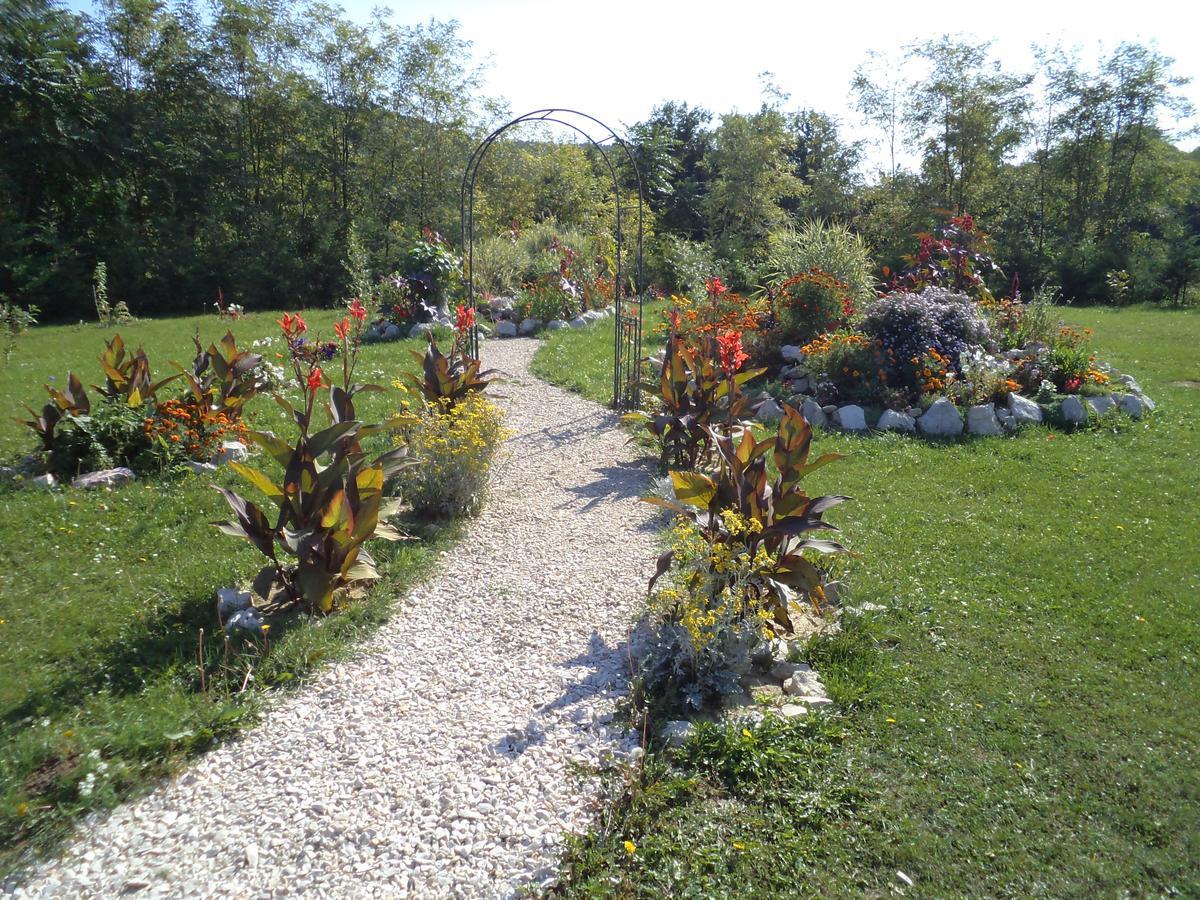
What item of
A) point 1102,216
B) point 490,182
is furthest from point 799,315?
point 1102,216

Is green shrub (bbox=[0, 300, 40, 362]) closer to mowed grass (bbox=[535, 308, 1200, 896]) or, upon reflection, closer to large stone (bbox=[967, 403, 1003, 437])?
mowed grass (bbox=[535, 308, 1200, 896])

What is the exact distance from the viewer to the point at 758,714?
112 inches

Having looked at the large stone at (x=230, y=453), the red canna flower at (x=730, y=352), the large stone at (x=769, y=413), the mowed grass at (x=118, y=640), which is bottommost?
the mowed grass at (x=118, y=640)

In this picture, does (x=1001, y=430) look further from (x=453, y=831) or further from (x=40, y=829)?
(x=40, y=829)

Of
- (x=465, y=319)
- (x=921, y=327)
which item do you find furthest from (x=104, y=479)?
(x=921, y=327)

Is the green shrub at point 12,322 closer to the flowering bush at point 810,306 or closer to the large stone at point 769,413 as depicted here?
the large stone at point 769,413

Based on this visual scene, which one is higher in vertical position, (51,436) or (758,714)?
(51,436)

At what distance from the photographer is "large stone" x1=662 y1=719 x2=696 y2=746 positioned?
106 inches

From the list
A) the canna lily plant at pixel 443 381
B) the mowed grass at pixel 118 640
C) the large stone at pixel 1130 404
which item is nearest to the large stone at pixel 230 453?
the mowed grass at pixel 118 640

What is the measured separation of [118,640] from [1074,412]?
707 centimetres

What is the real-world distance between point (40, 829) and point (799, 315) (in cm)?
749

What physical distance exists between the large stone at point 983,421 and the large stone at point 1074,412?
2.21 ft

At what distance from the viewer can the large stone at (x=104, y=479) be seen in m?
4.79

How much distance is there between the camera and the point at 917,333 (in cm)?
702
